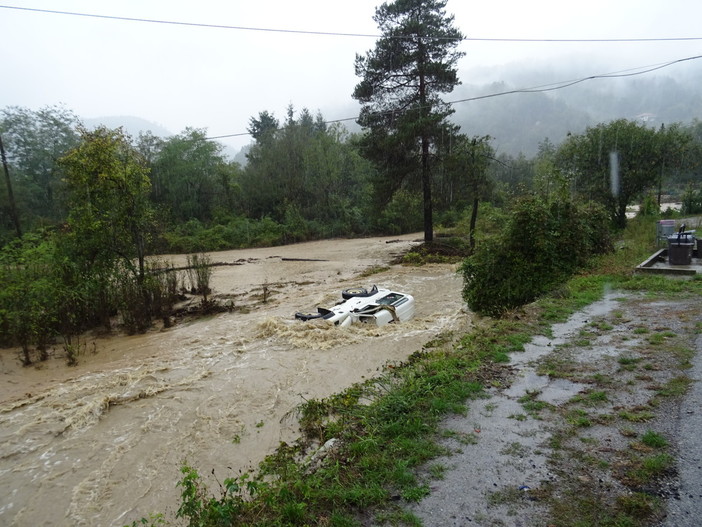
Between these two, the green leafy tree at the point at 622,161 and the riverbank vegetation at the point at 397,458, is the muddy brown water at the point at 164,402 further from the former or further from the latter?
the green leafy tree at the point at 622,161

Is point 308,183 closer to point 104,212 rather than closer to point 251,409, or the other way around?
point 104,212

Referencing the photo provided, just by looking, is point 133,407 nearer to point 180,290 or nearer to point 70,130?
point 180,290

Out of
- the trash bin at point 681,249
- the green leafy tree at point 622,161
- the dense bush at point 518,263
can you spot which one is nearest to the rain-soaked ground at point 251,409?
the dense bush at point 518,263

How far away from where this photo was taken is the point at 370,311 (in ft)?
31.2

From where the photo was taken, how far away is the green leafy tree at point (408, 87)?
65.4ft

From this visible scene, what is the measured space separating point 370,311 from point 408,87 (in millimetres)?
15660

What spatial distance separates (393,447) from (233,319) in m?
8.43

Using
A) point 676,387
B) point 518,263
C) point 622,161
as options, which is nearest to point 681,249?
point 518,263

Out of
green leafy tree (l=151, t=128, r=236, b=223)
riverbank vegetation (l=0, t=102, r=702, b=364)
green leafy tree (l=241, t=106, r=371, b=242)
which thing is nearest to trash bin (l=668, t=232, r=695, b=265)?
riverbank vegetation (l=0, t=102, r=702, b=364)

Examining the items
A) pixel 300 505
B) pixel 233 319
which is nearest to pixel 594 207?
pixel 233 319

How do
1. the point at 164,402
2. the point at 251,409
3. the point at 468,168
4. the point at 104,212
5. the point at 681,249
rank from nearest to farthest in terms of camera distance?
1. the point at 251,409
2. the point at 164,402
3. the point at 681,249
4. the point at 104,212
5. the point at 468,168

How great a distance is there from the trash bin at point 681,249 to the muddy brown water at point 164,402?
17.4 ft

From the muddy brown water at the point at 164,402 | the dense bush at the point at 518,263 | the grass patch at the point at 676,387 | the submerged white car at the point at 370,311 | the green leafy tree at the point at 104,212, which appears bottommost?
the muddy brown water at the point at 164,402

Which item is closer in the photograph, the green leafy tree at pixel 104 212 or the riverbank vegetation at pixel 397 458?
the riverbank vegetation at pixel 397 458
